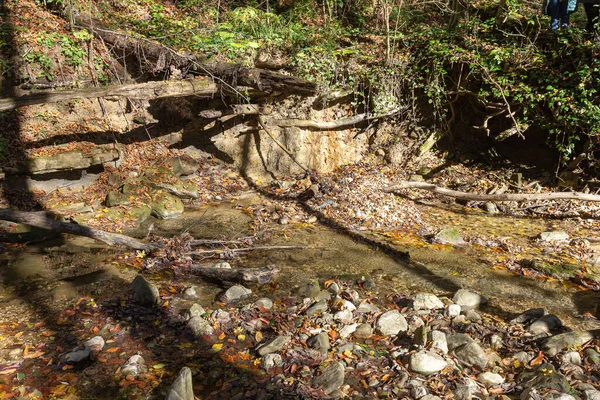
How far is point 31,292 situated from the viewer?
5211 millimetres

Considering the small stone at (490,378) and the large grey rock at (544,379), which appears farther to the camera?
the small stone at (490,378)

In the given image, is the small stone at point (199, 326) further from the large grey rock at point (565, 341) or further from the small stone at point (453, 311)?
the large grey rock at point (565, 341)

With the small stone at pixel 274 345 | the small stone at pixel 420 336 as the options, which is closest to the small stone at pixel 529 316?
the small stone at pixel 420 336

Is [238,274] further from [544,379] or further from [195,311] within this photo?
[544,379]

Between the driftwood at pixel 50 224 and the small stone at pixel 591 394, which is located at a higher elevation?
the driftwood at pixel 50 224

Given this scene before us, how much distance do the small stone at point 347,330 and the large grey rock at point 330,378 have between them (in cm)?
63

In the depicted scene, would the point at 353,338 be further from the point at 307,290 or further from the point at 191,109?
the point at 191,109

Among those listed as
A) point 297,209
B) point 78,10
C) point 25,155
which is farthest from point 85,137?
point 297,209

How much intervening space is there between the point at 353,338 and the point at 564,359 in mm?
2018

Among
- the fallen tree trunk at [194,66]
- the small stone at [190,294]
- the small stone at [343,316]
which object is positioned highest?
the fallen tree trunk at [194,66]

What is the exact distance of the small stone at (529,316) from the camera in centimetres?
485

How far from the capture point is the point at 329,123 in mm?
10391

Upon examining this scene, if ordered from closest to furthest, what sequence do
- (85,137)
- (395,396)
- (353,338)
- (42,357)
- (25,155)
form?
(395,396)
(42,357)
(353,338)
(25,155)
(85,137)

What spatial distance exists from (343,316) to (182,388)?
1.99 m
